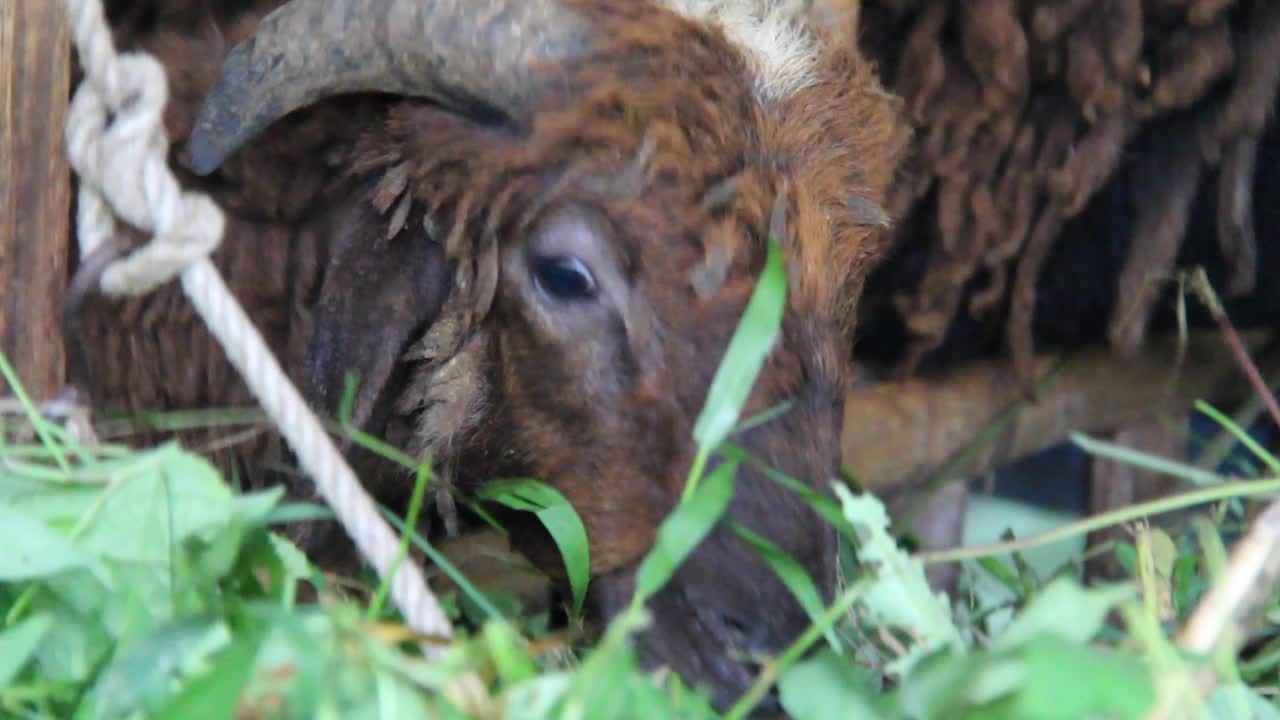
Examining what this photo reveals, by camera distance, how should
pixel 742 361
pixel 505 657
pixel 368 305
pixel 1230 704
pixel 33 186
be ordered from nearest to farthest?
1. pixel 505 657
2. pixel 1230 704
3. pixel 742 361
4. pixel 33 186
5. pixel 368 305

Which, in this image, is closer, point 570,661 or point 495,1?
point 570,661

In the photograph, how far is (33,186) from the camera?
1.94m

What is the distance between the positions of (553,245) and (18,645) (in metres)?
1.18

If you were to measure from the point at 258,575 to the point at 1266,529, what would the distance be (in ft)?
3.31

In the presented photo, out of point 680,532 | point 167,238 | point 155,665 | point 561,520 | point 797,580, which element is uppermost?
point 167,238

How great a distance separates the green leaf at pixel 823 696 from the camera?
113cm

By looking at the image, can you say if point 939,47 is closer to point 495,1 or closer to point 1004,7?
point 1004,7

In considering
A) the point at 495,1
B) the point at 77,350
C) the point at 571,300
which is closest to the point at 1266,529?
Answer: the point at 571,300

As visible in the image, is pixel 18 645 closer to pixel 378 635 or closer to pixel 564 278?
pixel 378 635

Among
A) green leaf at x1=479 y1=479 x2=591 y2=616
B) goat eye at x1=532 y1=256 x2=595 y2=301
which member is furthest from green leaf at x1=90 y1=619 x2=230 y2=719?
goat eye at x1=532 y1=256 x2=595 y2=301

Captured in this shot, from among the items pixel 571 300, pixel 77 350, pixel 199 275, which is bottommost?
pixel 77 350

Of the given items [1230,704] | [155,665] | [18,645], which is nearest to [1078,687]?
[1230,704]

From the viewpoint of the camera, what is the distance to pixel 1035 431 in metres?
4.52

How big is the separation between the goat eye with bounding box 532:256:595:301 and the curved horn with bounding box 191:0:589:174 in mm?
261
